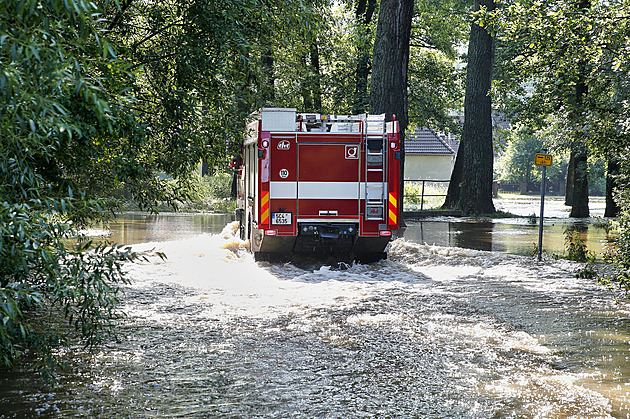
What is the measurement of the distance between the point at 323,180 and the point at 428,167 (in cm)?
4683

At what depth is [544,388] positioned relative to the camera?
609 centimetres

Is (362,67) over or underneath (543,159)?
over

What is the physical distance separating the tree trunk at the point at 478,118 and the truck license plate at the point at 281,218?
17962mm

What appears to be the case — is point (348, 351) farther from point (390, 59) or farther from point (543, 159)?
point (390, 59)

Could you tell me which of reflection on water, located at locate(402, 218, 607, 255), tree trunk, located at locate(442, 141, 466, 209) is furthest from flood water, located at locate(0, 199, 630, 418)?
tree trunk, located at locate(442, 141, 466, 209)

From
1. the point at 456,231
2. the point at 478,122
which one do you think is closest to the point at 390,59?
the point at 456,231

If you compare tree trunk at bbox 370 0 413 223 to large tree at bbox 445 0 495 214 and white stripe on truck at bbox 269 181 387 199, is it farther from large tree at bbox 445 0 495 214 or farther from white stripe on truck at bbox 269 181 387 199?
large tree at bbox 445 0 495 214

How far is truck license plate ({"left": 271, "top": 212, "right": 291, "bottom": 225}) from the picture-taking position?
13.4 meters

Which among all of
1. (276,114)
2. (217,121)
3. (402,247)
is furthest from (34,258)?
(402,247)

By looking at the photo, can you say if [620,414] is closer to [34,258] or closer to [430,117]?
[34,258]

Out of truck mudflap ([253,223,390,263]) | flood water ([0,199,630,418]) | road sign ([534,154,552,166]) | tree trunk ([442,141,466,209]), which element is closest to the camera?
flood water ([0,199,630,418])

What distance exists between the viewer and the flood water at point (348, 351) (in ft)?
18.5

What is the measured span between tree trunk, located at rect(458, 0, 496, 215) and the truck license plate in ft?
58.9

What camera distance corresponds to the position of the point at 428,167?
5931cm
